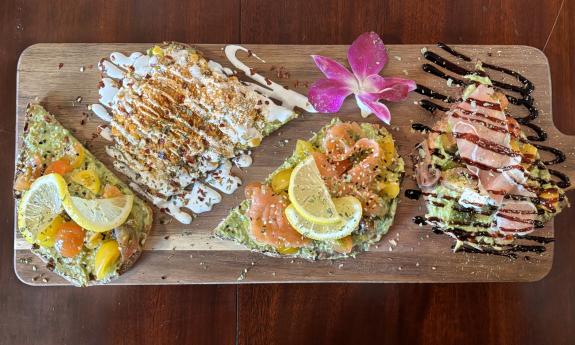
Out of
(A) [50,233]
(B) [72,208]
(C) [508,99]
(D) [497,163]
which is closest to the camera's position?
(B) [72,208]

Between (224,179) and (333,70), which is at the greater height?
(333,70)

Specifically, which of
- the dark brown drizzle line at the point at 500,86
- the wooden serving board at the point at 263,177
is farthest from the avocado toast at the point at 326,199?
the dark brown drizzle line at the point at 500,86

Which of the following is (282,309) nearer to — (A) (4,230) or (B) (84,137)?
(B) (84,137)

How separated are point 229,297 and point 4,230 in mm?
1696

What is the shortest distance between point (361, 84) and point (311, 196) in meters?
0.93

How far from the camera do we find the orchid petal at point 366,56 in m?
3.16

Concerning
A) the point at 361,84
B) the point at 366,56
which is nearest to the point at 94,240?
the point at 361,84

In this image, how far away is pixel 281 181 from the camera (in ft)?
9.70

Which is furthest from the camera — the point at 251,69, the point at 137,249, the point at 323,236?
the point at 251,69

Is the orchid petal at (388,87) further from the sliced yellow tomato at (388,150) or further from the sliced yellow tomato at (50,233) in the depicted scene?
the sliced yellow tomato at (50,233)

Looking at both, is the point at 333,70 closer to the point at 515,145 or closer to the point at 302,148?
the point at 302,148

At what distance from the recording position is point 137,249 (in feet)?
9.79

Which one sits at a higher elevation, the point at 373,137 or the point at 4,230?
the point at 373,137

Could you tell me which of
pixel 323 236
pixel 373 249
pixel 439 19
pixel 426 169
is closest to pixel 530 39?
pixel 439 19
